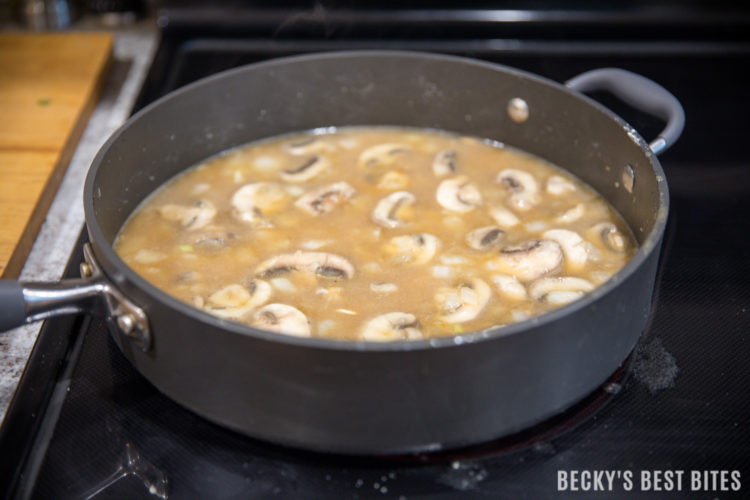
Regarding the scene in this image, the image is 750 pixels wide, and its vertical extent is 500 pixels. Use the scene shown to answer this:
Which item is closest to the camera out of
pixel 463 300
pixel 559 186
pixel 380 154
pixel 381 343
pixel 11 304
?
pixel 381 343

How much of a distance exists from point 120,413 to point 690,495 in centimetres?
85

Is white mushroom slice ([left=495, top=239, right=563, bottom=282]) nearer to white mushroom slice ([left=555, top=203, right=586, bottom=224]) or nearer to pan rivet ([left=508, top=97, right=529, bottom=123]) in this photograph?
white mushroom slice ([left=555, top=203, right=586, bottom=224])

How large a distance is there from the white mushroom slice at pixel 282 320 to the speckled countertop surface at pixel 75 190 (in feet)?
1.34

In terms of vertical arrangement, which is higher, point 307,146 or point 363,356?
point 363,356

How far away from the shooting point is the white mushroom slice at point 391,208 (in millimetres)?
1747

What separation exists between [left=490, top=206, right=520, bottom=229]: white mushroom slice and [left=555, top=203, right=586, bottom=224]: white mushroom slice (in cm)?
9

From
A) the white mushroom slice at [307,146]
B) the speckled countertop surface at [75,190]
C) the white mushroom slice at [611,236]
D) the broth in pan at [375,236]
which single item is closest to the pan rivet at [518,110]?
the broth in pan at [375,236]

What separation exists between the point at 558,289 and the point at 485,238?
21cm

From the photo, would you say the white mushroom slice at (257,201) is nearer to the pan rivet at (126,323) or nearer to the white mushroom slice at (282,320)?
the white mushroom slice at (282,320)

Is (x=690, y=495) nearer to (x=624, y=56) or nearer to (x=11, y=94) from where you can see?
(x=624, y=56)

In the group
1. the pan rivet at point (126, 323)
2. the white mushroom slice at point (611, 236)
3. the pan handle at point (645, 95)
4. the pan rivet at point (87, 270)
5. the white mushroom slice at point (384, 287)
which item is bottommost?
the white mushroom slice at point (384, 287)

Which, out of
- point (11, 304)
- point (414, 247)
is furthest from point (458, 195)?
point (11, 304)

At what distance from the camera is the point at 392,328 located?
1416 mm

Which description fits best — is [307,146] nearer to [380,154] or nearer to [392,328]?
[380,154]
